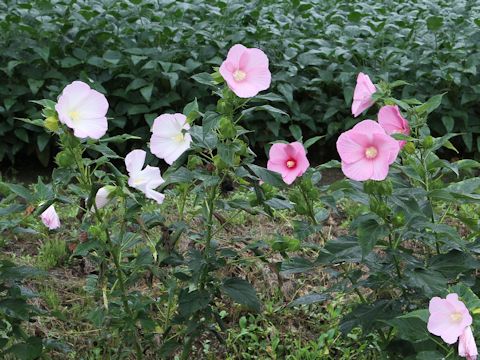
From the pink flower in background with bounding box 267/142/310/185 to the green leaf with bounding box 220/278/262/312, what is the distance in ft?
1.21

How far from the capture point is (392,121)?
6.61 ft

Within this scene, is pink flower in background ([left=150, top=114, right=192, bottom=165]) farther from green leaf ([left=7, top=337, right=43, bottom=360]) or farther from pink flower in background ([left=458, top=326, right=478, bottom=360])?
pink flower in background ([left=458, top=326, right=478, bottom=360])

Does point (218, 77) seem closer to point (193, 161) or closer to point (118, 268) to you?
point (193, 161)

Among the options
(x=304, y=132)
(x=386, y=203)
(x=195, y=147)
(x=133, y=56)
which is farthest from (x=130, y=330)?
(x=304, y=132)

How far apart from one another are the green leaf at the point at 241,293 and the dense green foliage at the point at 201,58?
2.76 m

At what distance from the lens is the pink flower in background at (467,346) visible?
1.59m

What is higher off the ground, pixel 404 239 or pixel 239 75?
pixel 239 75

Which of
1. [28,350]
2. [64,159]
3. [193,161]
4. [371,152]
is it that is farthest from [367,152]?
[28,350]

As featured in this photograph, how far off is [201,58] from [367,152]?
344 cm

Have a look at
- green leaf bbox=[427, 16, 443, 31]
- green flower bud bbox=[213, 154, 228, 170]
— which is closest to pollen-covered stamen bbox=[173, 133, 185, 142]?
green flower bud bbox=[213, 154, 228, 170]

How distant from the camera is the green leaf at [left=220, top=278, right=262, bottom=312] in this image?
2.14 m

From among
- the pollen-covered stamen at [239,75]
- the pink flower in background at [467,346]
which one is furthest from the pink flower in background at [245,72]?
the pink flower in background at [467,346]

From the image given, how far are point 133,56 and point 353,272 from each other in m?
3.11

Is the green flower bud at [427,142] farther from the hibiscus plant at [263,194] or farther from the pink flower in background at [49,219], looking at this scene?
the pink flower in background at [49,219]
